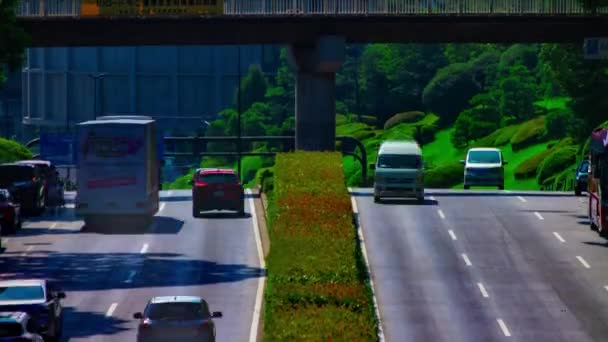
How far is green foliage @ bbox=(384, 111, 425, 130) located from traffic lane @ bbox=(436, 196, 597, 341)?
73.0 metres

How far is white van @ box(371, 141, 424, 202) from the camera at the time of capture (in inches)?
2616

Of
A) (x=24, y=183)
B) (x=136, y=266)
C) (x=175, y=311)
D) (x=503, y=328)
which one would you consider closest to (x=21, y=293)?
(x=175, y=311)

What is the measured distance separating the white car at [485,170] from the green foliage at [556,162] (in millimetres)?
19608

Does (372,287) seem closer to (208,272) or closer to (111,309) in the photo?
(208,272)

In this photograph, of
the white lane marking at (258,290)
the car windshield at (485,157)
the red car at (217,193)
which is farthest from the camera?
the car windshield at (485,157)

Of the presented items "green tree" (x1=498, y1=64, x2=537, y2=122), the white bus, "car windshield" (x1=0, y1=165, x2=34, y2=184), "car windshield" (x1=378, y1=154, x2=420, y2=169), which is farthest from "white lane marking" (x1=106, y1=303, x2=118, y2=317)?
"green tree" (x1=498, y1=64, x2=537, y2=122)

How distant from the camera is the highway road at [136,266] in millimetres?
39875

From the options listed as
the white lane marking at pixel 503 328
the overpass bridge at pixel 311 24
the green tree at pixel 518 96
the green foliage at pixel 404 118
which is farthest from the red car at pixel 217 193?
the green foliage at pixel 404 118

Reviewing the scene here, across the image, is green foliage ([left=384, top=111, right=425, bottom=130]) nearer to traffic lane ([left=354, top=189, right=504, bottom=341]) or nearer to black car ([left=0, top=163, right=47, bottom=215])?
black car ([left=0, top=163, right=47, bottom=215])

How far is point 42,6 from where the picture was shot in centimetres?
7175

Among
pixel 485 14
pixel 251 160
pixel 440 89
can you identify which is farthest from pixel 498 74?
pixel 485 14

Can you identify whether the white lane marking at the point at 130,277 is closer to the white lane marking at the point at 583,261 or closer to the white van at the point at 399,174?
the white lane marking at the point at 583,261

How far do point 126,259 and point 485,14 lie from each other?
26800 mm

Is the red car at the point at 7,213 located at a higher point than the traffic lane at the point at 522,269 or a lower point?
higher
